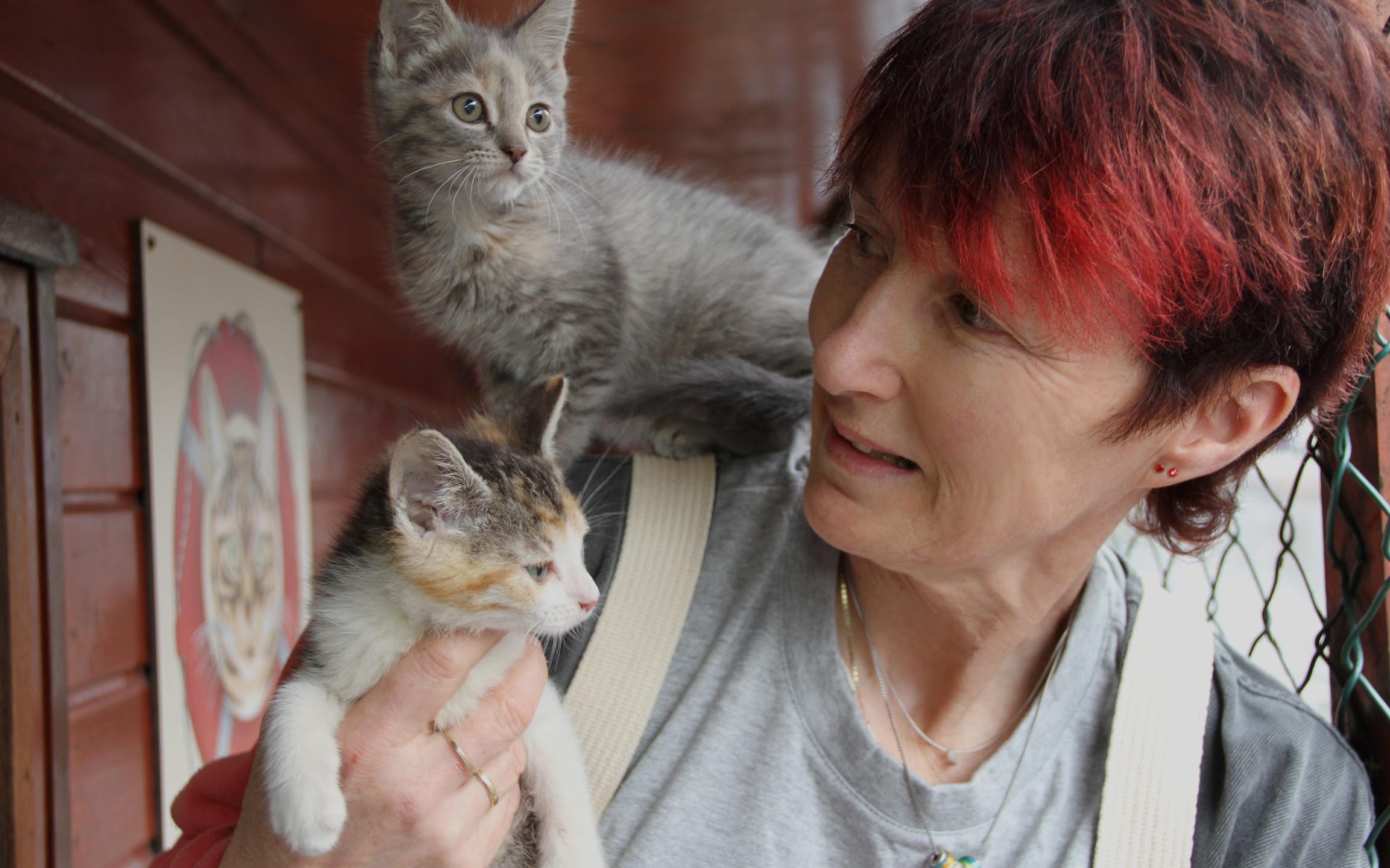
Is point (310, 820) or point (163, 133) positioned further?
point (163, 133)

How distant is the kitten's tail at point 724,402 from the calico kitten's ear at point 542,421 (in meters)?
0.21

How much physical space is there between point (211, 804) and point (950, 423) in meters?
0.95

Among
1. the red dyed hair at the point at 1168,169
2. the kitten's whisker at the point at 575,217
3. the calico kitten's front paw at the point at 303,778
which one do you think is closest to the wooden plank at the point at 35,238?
the kitten's whisker at the point at 575,217

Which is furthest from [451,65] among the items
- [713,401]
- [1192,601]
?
[1192,601]

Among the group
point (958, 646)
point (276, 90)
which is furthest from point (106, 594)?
point (958, 646)

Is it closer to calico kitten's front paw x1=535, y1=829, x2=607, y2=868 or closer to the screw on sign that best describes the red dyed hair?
calico kitten's front paw x1=535, y1=829, x2=607, y2=868

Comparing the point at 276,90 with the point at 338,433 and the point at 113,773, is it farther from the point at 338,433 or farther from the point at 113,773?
the point at 113,773

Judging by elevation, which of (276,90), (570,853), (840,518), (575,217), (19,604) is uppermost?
(276,90)

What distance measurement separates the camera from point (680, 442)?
1.29m

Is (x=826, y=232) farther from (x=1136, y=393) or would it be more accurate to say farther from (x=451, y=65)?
(x=1136, y=393)

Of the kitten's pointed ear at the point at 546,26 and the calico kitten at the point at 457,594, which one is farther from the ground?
the kitten's pointed ear at the point at 546,26

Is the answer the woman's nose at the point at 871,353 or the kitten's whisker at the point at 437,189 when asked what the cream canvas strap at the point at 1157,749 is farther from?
the kitten's whisker at the point at 437,189

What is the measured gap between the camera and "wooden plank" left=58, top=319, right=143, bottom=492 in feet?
4.71

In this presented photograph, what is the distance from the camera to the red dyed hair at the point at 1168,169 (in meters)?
0.81
